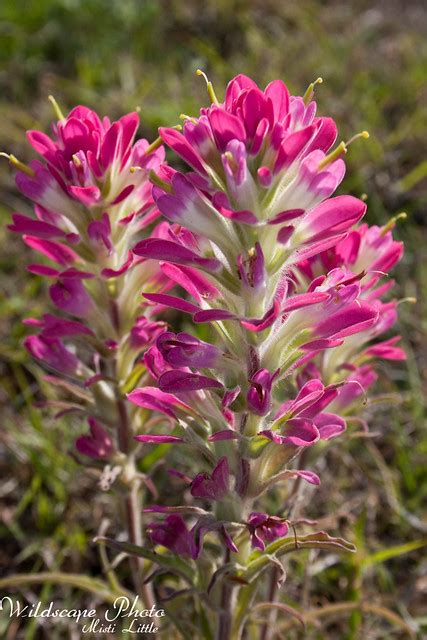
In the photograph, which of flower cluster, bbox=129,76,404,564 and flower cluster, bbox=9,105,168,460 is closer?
flower cluster, bbox=129,76,404,564

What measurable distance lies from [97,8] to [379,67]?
185cm

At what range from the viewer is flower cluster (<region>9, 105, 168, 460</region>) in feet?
4.70

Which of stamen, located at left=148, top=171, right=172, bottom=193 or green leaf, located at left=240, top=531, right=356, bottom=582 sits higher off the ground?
stamen, located at left=148, top=171, right=172, bottom=193

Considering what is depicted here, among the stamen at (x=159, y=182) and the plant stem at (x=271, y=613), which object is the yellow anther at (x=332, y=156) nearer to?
the stamen at (x=159, y=182)

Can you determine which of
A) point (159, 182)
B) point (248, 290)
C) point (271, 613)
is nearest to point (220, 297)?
point (248, 290)

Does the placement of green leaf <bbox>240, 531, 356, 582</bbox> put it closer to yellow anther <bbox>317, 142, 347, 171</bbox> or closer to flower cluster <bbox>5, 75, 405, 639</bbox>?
flower cluster <bbox>5, 75, 405, 639</bbox>

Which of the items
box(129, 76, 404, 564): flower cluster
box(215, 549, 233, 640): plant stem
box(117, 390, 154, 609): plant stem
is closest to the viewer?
box(129, 76, 404, 564): flower cluster

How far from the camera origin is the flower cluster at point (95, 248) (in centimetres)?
143

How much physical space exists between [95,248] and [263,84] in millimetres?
2782

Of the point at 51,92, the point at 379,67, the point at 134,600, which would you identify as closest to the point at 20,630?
the point at 134,600

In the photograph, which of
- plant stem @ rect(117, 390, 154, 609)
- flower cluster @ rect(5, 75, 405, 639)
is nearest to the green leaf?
flower cluster @ rect(5, 75, 405, 639)

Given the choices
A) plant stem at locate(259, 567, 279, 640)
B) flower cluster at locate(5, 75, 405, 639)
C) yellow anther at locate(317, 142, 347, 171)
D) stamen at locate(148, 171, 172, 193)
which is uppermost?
stamen at locate(148, 171, 172, 193)

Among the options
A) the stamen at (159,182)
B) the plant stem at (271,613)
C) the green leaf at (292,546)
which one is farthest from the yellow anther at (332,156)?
the plant stem at (271,613)

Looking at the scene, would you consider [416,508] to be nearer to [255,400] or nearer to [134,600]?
[134,600]
